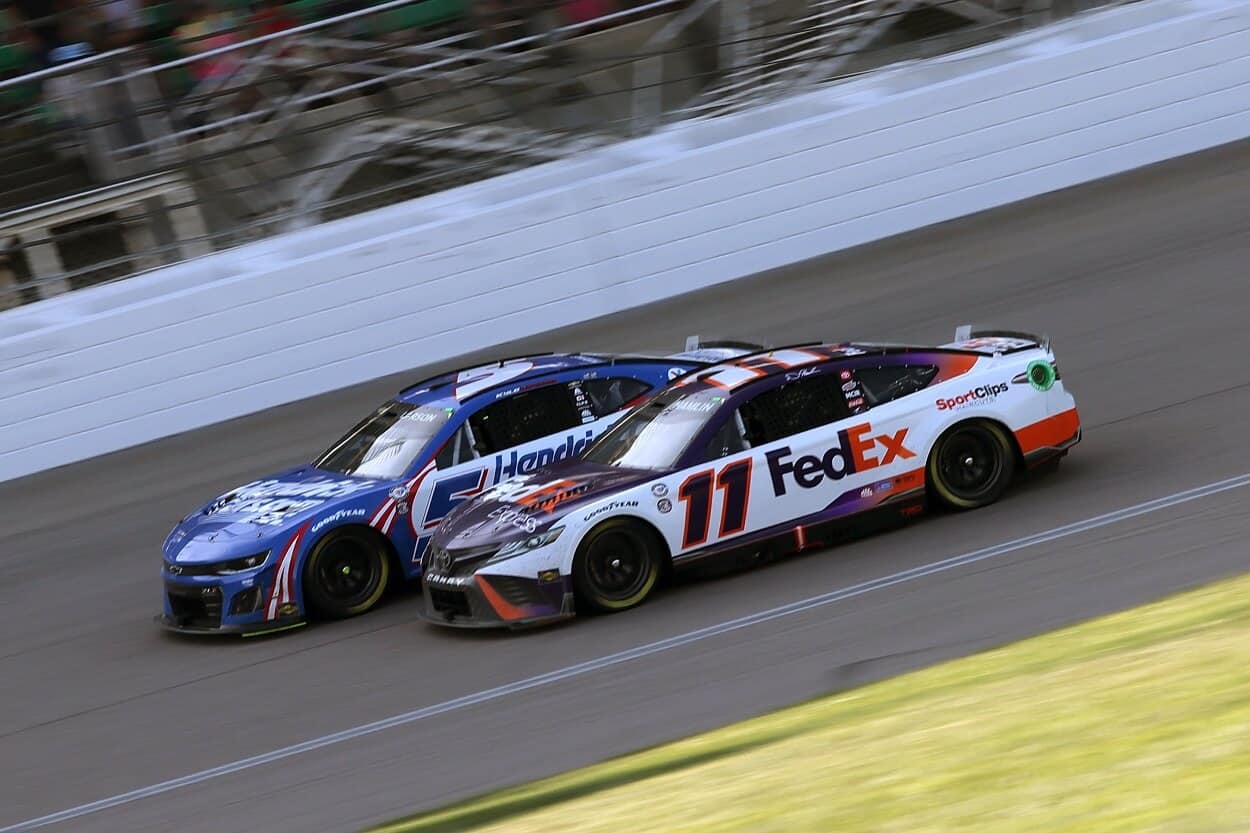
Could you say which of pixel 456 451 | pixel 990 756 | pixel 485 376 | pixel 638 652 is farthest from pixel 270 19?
pixel 990 756

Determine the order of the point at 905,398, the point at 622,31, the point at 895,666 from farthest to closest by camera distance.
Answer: the point at 622,31, the point at 905,398, the point at 895,666

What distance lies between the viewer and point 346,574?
9984 mm

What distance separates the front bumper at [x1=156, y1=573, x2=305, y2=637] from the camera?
976 cm

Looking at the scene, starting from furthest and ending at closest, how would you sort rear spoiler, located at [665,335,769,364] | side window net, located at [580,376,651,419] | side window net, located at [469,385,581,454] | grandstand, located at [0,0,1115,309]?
grandstand, located at [0,0,1115,309], rear spoiler, located at [665,335,769,364], side window net, located at [580,376,651,419], side window net, located at [469,385,581,454]

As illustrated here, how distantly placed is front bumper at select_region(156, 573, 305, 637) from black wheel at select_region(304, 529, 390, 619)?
0.56 feet

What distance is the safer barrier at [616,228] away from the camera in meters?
14.9

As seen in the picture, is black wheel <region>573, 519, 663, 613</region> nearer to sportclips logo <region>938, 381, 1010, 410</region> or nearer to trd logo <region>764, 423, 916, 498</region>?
trd logo <region>764, 423, 916, 498</region>

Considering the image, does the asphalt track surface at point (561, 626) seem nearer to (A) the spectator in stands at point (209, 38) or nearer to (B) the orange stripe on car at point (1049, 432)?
(B) the orange stripe on car at point (1049, 432)

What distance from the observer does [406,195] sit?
53.5 ft

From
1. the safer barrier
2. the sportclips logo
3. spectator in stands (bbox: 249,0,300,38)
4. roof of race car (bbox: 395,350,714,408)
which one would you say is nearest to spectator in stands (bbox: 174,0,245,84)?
spectator in stands (bbox: 249,0,300,38)

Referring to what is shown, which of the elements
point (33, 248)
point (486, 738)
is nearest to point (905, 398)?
point (486, 738)

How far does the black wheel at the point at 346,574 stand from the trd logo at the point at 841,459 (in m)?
2.45

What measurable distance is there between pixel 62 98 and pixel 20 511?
4.30 m

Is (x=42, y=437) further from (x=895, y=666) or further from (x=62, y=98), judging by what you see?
(x=895, y=666)
